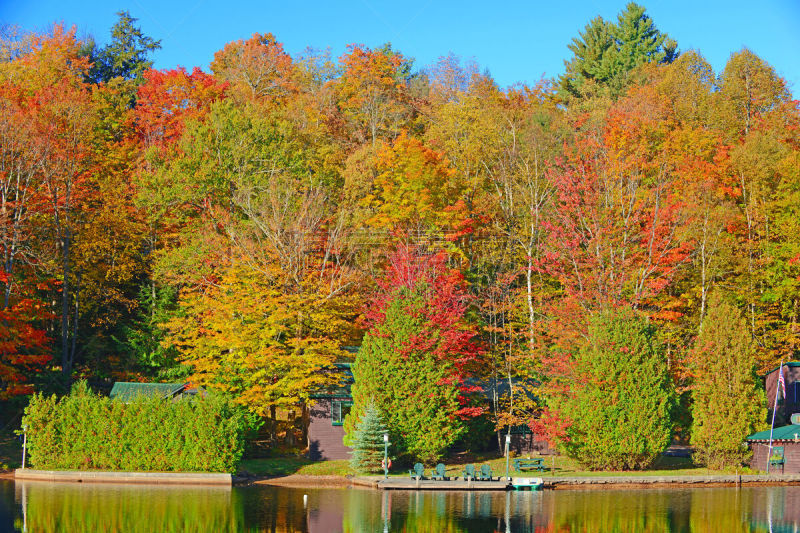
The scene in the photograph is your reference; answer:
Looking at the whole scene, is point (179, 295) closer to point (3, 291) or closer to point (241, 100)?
point (3, 291)

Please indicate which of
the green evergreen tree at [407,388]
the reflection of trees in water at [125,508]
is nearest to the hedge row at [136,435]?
the reflection of trees in water at [125,508]

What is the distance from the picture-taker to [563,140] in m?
67.3

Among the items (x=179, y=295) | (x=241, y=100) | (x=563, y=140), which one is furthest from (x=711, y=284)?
(x=241, y=100)

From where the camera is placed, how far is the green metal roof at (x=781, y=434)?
41.3 metres

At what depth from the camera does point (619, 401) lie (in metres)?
41.6

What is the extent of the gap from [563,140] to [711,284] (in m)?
16.7

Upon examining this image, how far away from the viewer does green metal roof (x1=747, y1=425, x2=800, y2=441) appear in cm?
4131

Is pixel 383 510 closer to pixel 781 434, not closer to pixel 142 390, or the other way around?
pixel 142 390

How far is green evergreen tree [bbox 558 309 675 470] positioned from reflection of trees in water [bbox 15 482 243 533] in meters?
16.0

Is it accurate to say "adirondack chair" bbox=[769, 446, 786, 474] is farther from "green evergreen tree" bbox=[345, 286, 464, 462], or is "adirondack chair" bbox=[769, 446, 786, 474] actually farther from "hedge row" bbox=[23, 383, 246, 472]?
"hedge row" bbox=[23, 383, 246, 472]

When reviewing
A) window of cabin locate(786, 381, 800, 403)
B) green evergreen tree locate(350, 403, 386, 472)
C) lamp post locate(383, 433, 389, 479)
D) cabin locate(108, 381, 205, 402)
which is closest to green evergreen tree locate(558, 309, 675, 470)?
lamp post locate(383, 433, 389, 479)

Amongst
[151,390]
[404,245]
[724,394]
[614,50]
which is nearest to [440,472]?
[724,394]

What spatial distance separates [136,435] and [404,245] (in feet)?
65.2

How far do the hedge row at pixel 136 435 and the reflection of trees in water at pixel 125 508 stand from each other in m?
2.29
